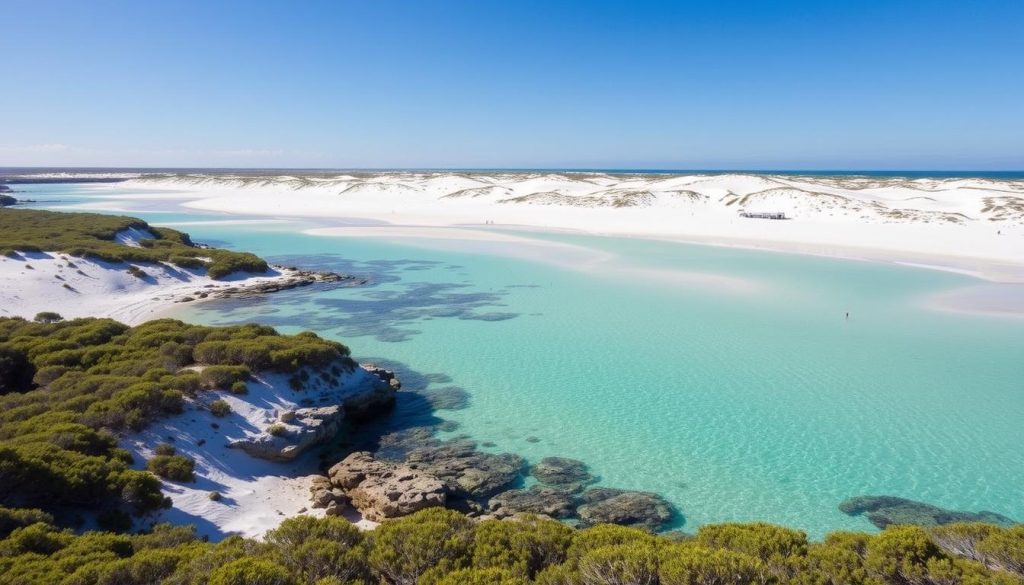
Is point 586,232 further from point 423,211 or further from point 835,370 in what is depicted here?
point 835,370

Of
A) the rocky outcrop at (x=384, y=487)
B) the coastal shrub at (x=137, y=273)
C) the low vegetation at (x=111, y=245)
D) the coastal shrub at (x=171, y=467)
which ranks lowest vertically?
the rocky outcrop at (x=384, y=487)

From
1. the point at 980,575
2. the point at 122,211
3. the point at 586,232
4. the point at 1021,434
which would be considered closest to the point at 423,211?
the point at 586,232

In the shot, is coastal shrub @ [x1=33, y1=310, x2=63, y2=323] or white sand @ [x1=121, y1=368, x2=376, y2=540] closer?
white sand @ [x1=121, y1=368, x2=376, y2=540]

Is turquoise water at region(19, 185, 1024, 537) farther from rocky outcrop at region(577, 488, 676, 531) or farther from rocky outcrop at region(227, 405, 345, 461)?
rocky outcrop at region(227, 405, 345, 461)

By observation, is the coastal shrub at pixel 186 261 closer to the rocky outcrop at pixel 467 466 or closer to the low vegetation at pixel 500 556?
the rocky outcrop at pixel 467 466

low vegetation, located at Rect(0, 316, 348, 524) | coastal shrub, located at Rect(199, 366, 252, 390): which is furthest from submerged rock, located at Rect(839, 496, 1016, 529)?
coastal shrub, located at Rect(199, 366, 252, 390)

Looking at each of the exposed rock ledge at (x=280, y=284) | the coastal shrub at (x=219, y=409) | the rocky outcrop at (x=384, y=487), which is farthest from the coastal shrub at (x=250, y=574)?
the exposed rock ledge at (x=280, y=284)
